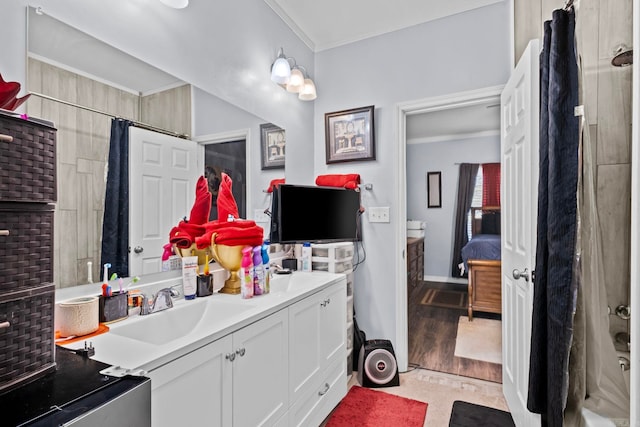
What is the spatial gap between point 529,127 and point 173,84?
5.48 ft

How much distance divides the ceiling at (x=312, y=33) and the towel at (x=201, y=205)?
47 centimetres

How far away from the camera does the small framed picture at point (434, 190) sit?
563 centimetres

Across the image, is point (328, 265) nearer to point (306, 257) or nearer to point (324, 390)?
point (306, 257)

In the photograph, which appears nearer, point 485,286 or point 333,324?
point 333,324

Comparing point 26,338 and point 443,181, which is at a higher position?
point 443,181

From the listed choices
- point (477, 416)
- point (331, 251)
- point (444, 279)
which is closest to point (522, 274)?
point (477, 416)

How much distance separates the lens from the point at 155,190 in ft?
4.82

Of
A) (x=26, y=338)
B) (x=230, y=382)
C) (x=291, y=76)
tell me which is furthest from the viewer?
(x=291, y=76)

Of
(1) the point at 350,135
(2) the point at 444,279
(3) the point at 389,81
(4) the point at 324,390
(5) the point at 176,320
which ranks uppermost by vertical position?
(3) the point at 389,81

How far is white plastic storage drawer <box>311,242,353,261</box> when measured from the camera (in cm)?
220

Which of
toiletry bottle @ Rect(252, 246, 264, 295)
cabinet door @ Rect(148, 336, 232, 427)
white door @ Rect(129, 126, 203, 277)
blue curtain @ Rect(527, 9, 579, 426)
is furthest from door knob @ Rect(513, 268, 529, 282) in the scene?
white door @ Rect(129, 126, 203, 277)

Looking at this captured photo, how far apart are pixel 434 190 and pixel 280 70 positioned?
13.7 feet

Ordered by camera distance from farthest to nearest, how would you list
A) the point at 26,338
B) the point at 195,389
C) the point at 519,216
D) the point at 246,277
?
the point at 519,216 < the point at 246,277 < the point at 195,389 < the point at 26,338

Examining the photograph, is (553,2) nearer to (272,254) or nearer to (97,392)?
(272,254)
